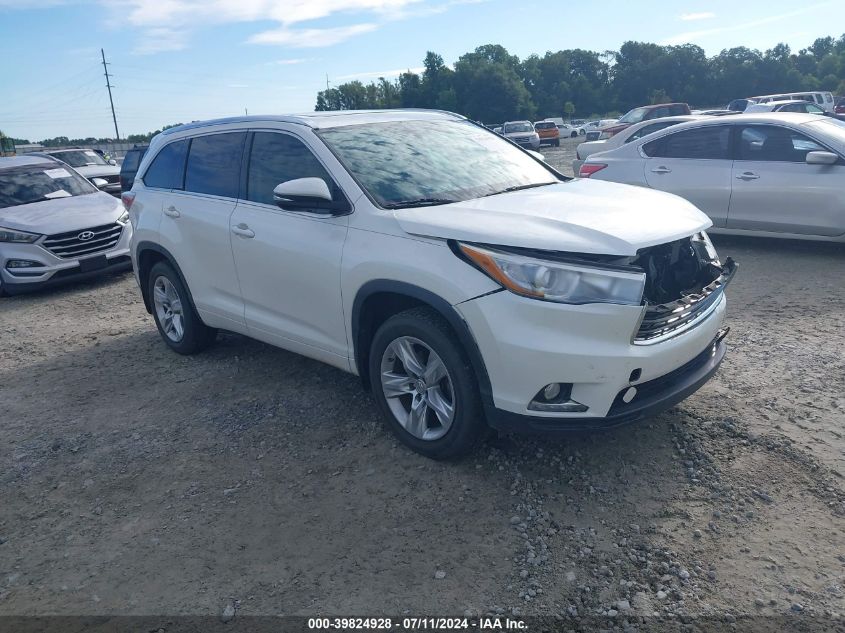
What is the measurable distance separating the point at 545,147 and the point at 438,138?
39281mm

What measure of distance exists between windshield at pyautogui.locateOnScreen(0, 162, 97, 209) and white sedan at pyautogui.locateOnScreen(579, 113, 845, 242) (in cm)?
796

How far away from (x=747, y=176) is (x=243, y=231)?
5.95 m

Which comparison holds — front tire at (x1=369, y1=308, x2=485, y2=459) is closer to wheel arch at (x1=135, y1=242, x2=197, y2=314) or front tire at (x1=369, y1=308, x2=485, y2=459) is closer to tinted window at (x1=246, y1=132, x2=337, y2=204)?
tinted window at (x1=246, y1=132, x2=337, y2=204)

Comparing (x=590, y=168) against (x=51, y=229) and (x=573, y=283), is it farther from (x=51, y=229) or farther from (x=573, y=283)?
(x=51, y=229)

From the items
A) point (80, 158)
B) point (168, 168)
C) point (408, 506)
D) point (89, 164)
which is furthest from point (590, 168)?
point (80, 158)

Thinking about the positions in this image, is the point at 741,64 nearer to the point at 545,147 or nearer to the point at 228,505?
the point at 545,147

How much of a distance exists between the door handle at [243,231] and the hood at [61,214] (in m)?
5.20

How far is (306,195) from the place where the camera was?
3.75 metres

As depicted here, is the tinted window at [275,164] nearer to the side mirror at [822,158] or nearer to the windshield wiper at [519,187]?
the windshield wiper at [519,187]

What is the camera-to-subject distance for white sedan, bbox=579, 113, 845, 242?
7203 millimetres

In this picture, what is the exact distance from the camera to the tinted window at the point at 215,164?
479 cm

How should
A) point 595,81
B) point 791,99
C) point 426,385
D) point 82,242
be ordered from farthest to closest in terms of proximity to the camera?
point 595,81 < point 791,99 < point 82,242 < point 426,385

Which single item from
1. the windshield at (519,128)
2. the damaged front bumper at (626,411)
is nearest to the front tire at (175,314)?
the damaged front bumper at (626,411)

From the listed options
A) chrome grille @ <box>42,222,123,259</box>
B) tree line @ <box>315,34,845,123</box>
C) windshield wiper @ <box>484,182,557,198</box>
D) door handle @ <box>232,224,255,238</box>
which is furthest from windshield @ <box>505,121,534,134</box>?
tree line @ <box>315,34,845,123</box>
